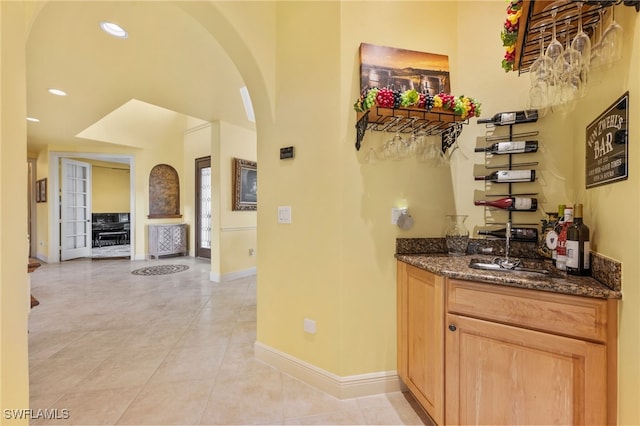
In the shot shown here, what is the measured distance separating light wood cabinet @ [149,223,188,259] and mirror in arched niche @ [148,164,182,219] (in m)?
0.37

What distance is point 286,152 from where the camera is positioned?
1960mm

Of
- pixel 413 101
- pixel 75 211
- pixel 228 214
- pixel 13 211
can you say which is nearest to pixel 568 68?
pixel 413 101

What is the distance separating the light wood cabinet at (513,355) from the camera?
1057 mm

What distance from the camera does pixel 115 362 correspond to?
6.99 ft

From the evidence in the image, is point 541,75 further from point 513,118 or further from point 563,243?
point 563,243

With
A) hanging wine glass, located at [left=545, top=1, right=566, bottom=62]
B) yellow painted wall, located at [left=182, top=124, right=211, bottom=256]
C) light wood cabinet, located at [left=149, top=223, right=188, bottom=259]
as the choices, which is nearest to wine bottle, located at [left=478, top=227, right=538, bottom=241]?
hanging wine glass, located at [left=545, top=1, right=566, bottom=62]

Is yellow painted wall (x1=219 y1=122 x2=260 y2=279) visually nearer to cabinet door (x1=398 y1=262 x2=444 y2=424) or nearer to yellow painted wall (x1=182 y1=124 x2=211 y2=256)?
yellow painted wall (x1=182 y1=124 x2=211 y2=256)

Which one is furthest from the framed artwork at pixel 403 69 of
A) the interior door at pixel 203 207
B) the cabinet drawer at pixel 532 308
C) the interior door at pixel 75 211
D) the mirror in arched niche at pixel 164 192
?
the interior door at pixel 75 211

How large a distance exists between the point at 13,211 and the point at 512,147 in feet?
8.20

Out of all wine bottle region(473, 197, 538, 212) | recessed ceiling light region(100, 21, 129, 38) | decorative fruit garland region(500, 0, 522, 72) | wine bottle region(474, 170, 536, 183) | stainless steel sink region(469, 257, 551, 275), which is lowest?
stainless steel sink region(469, 257, 551, 275)

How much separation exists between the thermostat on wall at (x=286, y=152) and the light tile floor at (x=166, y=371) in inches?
62.1

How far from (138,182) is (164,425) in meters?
6.10

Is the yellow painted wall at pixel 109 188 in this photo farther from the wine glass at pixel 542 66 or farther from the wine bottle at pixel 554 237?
the wine bottle at pixel 554 237

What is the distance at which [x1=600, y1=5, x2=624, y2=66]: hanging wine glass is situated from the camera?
100 cm
